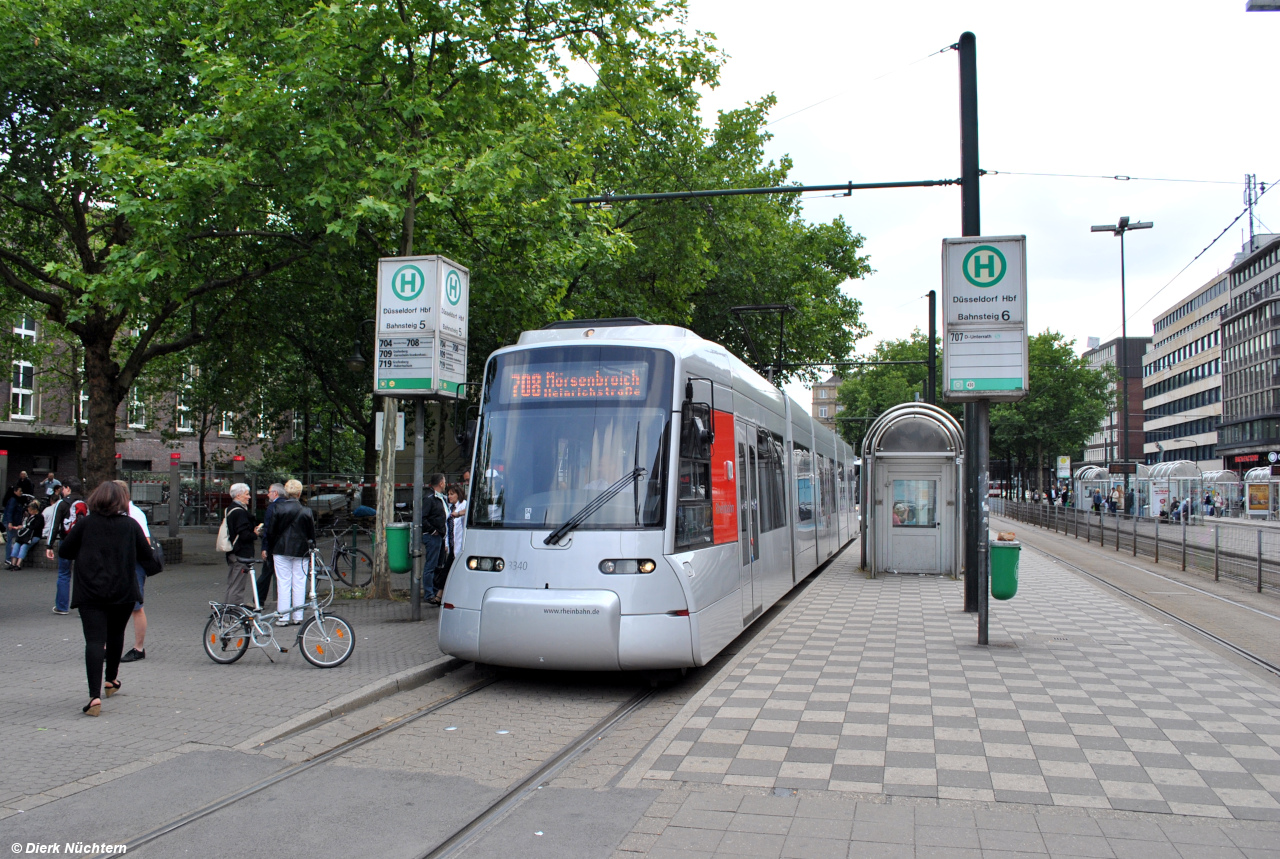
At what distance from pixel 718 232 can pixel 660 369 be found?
15741mm

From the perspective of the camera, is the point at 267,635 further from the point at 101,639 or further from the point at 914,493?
the point at 914,493

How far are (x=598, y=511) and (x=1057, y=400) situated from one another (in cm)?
6691

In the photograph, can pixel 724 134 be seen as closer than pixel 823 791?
No

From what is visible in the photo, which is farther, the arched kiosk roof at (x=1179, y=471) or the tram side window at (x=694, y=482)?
the arched kiosk roof at (x=1179, y=471)

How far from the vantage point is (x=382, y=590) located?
539 inches

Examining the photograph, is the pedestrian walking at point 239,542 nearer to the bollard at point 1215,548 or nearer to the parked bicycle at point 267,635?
the parked bicycle at point 267,635

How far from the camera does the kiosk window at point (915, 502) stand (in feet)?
58.6

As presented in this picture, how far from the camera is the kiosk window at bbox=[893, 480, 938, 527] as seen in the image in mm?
17859

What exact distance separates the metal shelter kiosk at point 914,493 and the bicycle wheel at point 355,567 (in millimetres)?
8886

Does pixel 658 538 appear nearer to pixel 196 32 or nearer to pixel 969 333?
pixel 969 333

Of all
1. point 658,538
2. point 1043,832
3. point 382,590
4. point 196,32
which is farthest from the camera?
point 196,32

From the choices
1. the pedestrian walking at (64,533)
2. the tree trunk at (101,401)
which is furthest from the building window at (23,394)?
the pedestrian walking at (64,533)

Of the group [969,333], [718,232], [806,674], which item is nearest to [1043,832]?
[806,674]

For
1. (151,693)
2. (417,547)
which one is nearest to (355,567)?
(417,547)
